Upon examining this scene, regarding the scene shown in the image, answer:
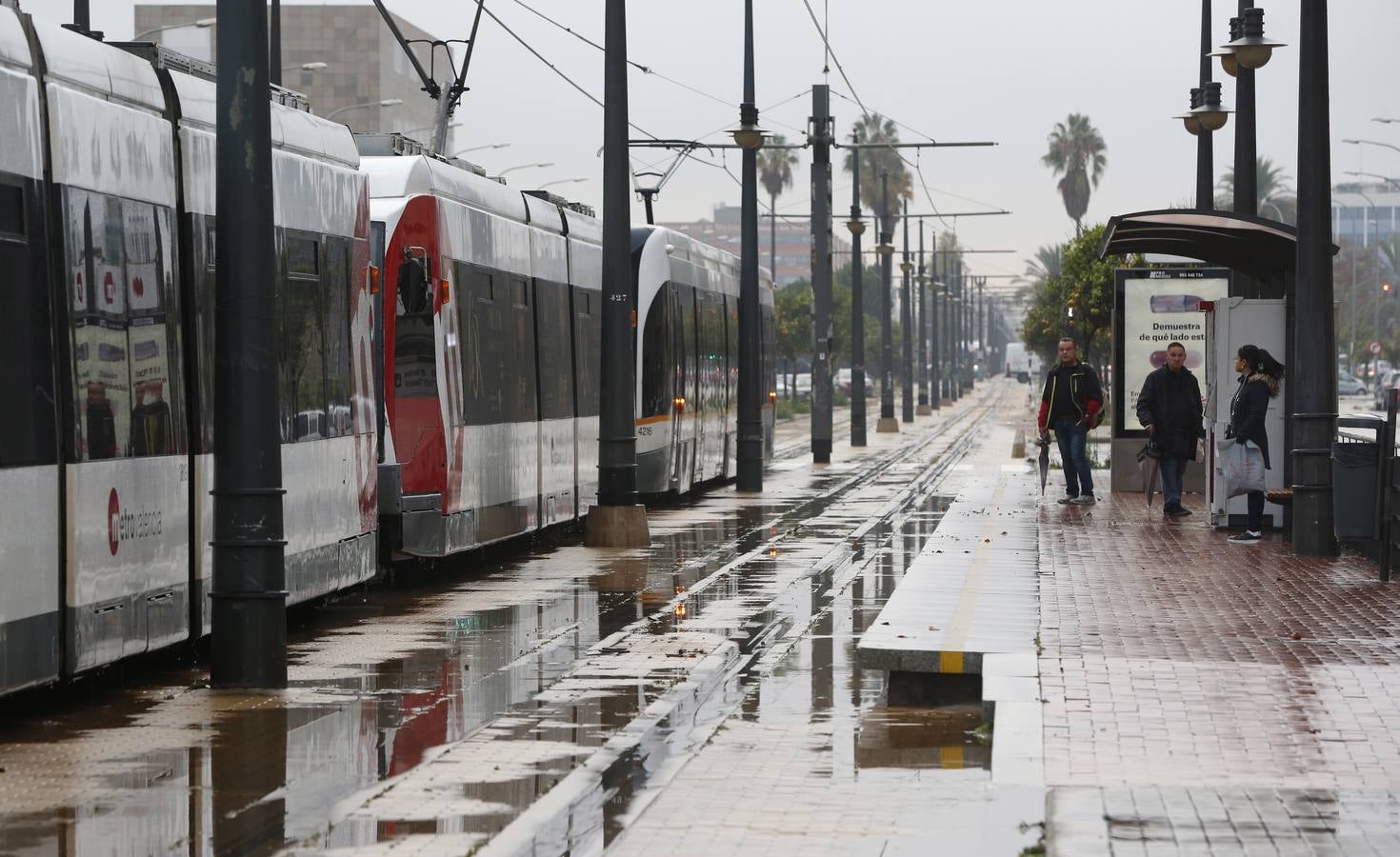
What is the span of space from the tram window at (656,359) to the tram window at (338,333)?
12.2 m

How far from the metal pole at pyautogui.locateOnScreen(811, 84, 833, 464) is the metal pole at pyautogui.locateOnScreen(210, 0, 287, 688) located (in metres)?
31.1

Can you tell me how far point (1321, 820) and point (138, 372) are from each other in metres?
6.30


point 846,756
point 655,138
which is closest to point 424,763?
point 846,756

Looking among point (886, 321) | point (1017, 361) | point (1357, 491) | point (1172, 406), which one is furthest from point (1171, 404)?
point (1017, 361)

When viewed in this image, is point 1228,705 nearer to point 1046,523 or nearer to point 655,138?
point 1046,523

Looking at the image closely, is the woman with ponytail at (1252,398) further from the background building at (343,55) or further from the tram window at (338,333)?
the background building at (343,55)

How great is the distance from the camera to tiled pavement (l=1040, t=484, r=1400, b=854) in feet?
24.9

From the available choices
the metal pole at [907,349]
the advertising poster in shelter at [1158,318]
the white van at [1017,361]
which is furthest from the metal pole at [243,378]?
the white van at [1017,361]

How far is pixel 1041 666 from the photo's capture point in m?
11.4

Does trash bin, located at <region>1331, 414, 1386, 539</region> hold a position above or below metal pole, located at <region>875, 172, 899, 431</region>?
below

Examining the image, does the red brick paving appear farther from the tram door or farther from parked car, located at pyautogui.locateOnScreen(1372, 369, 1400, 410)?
parked car, located at pyautogui.locateOnScreen(1372, 369, 1400, 410)

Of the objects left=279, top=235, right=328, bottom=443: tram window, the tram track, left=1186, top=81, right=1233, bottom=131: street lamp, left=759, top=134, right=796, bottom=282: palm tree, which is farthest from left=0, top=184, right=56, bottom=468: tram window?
left=759, top=134, right=796, bottom=282: palm tree

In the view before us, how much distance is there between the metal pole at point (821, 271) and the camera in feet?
139

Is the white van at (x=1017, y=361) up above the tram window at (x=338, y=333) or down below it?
above
